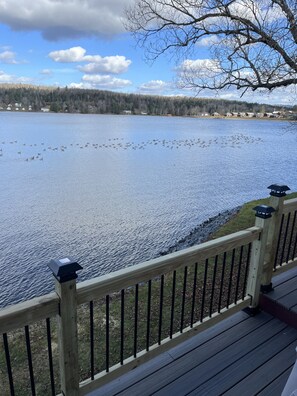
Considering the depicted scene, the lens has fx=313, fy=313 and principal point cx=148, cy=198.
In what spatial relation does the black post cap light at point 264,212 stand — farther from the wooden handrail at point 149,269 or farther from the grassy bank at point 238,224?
the grassy bank at point 238,224

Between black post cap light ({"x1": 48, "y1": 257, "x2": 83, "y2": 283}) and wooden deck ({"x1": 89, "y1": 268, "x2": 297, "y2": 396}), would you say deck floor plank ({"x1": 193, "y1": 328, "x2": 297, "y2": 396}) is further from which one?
black post cap light ({"x1": 48, "y1": 257, "x2": 83, "y2": 283})

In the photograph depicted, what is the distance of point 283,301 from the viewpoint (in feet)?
10.1

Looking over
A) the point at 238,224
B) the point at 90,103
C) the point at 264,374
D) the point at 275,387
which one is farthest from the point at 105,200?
the point at 90,103

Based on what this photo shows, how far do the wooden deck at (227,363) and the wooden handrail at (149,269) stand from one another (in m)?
0.81

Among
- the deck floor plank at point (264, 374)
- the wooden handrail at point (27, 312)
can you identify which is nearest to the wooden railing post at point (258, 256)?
the deck floor plank at point (264, 374)

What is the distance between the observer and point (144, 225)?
33.3 feet

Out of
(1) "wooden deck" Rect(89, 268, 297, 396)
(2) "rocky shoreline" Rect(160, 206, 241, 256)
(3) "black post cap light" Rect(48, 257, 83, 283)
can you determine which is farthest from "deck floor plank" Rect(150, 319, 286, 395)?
(2) "rocky shoreline" Rect(160, 206, 241, 256)

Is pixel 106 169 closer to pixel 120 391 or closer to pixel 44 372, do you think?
pixel 44 372

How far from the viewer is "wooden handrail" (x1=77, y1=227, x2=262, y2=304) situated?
1.80m

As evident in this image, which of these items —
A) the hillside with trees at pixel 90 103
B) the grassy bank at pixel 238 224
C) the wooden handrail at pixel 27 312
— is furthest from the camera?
the hillside with trees at pixel 90 103

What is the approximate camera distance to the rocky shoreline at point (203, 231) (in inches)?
334

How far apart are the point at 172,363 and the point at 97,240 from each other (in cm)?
669

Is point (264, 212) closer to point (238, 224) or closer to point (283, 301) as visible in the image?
point (283, 301)

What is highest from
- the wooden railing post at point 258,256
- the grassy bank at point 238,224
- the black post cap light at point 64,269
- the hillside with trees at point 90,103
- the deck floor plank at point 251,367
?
the hillside with trees at point 90,103
